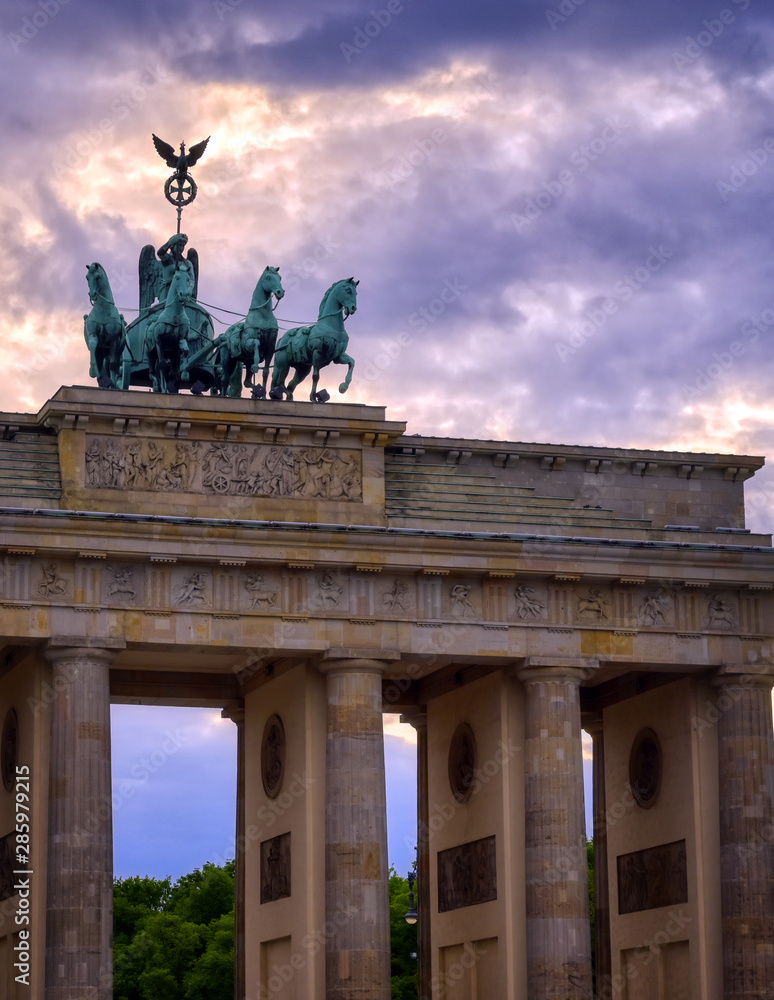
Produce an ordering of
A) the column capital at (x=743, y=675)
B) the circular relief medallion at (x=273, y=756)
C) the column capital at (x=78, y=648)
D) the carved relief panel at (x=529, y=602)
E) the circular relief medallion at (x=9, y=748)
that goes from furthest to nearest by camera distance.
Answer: the circular relief medallion at (x=273, y=756)
the column capital at (x=743, y=675)
the carved relief panel at (x=529, y=602)
the circular relief medallion at (x=9, y=748)
the column capital at (x=78, y=648)

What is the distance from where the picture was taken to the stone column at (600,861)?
178 feet

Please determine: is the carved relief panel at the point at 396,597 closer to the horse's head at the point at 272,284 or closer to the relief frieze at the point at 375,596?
the relief frieze at the point at 375,596

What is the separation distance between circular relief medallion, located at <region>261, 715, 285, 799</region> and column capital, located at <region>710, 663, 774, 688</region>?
1056cm

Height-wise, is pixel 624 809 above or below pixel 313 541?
below

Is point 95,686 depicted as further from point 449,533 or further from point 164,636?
point 449,533

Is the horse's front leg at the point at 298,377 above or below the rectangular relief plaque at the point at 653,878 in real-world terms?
above

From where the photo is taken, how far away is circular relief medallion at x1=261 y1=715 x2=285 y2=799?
50562mm

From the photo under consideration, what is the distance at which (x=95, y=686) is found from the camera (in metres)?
46.2

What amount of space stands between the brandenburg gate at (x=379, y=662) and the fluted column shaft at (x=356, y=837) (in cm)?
6

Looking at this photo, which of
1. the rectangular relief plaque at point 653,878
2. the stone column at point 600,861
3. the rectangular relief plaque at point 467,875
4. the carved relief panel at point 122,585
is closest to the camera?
the carved relief panel at point 122,585

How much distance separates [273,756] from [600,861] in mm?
9830

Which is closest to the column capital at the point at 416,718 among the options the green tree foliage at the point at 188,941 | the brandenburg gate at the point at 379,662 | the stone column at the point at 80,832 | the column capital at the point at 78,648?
the brandenburg gate at the point at 379,662

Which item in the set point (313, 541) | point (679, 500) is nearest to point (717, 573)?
point (679, 500)

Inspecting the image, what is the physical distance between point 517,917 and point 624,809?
621cm
